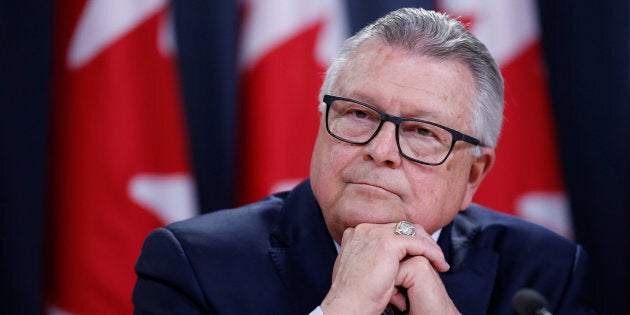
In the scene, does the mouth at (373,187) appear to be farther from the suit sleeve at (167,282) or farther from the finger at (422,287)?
the suit sleeve at (167,282)

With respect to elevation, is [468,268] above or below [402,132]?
below

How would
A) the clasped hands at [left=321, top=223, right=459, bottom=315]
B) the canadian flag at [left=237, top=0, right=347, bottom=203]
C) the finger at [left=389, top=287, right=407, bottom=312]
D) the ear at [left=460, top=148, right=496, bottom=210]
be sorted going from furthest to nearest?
the canadian flag at [left=237, top=0, right=347, bottom=203] → the ear at [left=460, top=148, right=496, bottom=210] → the finger at [left=389, top=287, right=407, bottom=312] → the clasped hands at [left=321, top=223, right=459, bottom=315]

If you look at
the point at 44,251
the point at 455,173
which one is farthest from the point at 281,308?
the point at 44,251

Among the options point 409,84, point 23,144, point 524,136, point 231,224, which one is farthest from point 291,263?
point 524,136

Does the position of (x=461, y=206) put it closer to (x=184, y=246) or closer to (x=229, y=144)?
(x=184, y=246)

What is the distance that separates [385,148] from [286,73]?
97 cm

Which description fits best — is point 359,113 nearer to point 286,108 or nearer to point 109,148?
point 286,108

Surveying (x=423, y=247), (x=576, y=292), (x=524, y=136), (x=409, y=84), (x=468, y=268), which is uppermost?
(x=409, y=84)

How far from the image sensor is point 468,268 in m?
1.93

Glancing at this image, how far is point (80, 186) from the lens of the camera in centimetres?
248

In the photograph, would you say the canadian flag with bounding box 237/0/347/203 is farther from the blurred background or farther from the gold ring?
the gold ring

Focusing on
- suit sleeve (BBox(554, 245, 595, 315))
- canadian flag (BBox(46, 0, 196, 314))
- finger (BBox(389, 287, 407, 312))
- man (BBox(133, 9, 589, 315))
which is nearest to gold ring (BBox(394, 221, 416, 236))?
man (BBox(133, 9, 589, 315))

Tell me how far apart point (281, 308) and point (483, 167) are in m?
0.60

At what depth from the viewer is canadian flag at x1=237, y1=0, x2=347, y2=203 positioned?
2.54 m
